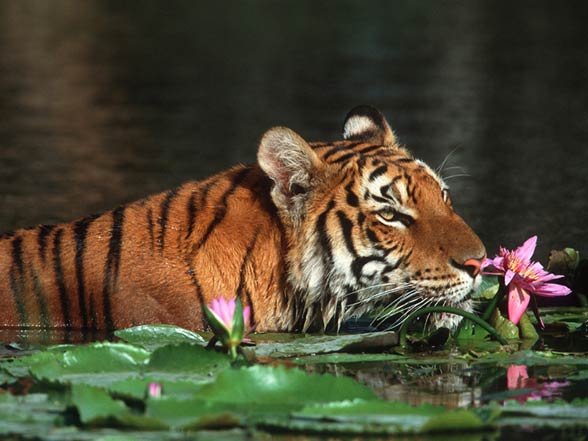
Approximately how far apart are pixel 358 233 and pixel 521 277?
1.95ft

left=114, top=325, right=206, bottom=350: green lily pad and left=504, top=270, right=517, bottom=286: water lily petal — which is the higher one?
left=504, top=270, right=517, bottom=286: water lily petal

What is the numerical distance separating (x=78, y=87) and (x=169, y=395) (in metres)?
11.4

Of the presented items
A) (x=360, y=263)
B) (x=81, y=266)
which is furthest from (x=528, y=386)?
(x=81, y=266)

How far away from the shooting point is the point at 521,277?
4.77 m

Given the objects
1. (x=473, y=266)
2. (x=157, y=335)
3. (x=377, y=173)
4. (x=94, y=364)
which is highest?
(x=377, y=173)

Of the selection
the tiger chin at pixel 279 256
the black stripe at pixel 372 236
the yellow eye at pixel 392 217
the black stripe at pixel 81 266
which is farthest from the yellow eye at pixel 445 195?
the black stripe at pixel 81 266

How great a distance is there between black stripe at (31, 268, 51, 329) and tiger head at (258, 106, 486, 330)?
0.89 m

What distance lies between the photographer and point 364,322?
5465 mm

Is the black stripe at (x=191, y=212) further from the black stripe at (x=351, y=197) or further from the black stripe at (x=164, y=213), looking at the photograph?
the black stripe at (x=351, y=197)

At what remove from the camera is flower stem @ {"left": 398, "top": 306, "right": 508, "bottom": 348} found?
14.8 feet

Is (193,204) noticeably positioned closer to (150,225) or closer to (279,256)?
Answer: (150,225)

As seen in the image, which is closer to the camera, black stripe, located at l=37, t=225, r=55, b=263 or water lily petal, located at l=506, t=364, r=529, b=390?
water lily petal, located at l=506, t=364, r=529, b=390

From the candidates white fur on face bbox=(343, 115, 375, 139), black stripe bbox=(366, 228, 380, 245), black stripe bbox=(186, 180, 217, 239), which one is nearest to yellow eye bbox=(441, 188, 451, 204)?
black stripe bbox=(366, 228, 380, 245)

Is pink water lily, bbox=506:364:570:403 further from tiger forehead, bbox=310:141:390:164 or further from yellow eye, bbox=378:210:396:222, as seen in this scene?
tiger forehead, bbox=310:141:390:164
